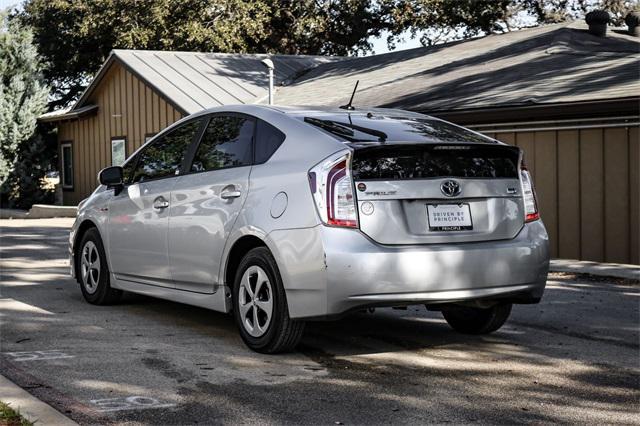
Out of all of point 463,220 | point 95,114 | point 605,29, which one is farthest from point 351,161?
point 95,114

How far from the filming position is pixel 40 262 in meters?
13.0

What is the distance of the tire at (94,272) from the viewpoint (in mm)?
8711

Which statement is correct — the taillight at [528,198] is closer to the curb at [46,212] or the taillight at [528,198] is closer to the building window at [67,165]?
the curb at [46,212]

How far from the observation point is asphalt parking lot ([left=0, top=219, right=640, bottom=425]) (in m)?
5.19

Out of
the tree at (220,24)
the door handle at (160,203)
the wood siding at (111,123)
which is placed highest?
the tree at (220,24)

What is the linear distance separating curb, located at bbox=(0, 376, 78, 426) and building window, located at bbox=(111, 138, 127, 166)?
22.0 meters

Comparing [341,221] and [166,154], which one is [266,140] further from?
[166,154]

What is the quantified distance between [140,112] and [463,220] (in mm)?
20949

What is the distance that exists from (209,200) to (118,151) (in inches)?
824

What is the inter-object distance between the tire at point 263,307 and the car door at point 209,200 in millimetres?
316

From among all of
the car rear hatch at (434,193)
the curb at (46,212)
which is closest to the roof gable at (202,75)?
the curb at (46,212)

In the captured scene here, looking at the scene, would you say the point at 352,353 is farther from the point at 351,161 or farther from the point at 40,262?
the point at 40,262

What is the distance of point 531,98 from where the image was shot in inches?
545

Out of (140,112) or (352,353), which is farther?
(140,112)
